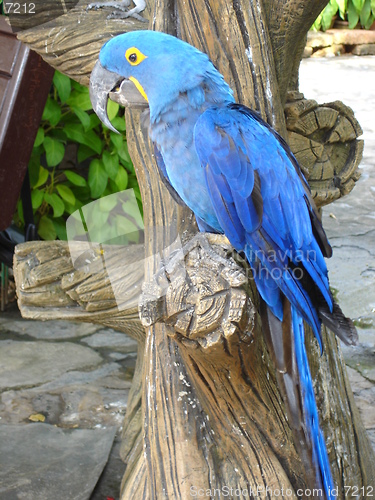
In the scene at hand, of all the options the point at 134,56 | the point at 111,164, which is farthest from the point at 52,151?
the point at 134,56

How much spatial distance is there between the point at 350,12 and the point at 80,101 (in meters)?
6.79

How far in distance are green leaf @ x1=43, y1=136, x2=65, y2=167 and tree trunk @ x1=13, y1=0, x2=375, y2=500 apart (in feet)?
3.92

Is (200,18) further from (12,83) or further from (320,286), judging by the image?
(12,83)

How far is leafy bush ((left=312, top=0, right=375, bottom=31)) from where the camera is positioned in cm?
851

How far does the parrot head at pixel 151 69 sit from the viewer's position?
4.24 ft

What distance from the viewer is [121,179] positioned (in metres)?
3.10

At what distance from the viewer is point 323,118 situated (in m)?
1.67

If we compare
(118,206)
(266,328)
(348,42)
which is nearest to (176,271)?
(266,328)

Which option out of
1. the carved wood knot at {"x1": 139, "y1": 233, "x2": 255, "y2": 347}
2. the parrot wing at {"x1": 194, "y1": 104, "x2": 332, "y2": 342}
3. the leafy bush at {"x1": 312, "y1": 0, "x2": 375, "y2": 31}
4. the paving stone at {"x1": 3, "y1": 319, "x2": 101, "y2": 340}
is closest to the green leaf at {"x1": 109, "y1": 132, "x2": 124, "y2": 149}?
the paving stone at {"x1": 3, "y1": 319, "x2": 101, "y2": 340}

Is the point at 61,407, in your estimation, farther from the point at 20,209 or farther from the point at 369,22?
the point at 369,22

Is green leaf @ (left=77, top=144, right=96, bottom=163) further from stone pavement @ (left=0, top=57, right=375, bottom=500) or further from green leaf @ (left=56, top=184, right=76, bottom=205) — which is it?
stone pavement @ (left=0, top=57, right=375, bottom=500)

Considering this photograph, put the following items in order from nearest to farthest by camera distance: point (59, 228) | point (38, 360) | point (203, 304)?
1. point (203, 304)
2. point (38, 360)
3. point (59, 228)

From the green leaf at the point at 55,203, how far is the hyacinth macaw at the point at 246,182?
1.78 meters

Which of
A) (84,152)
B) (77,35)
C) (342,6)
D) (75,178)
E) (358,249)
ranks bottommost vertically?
(358,249)
